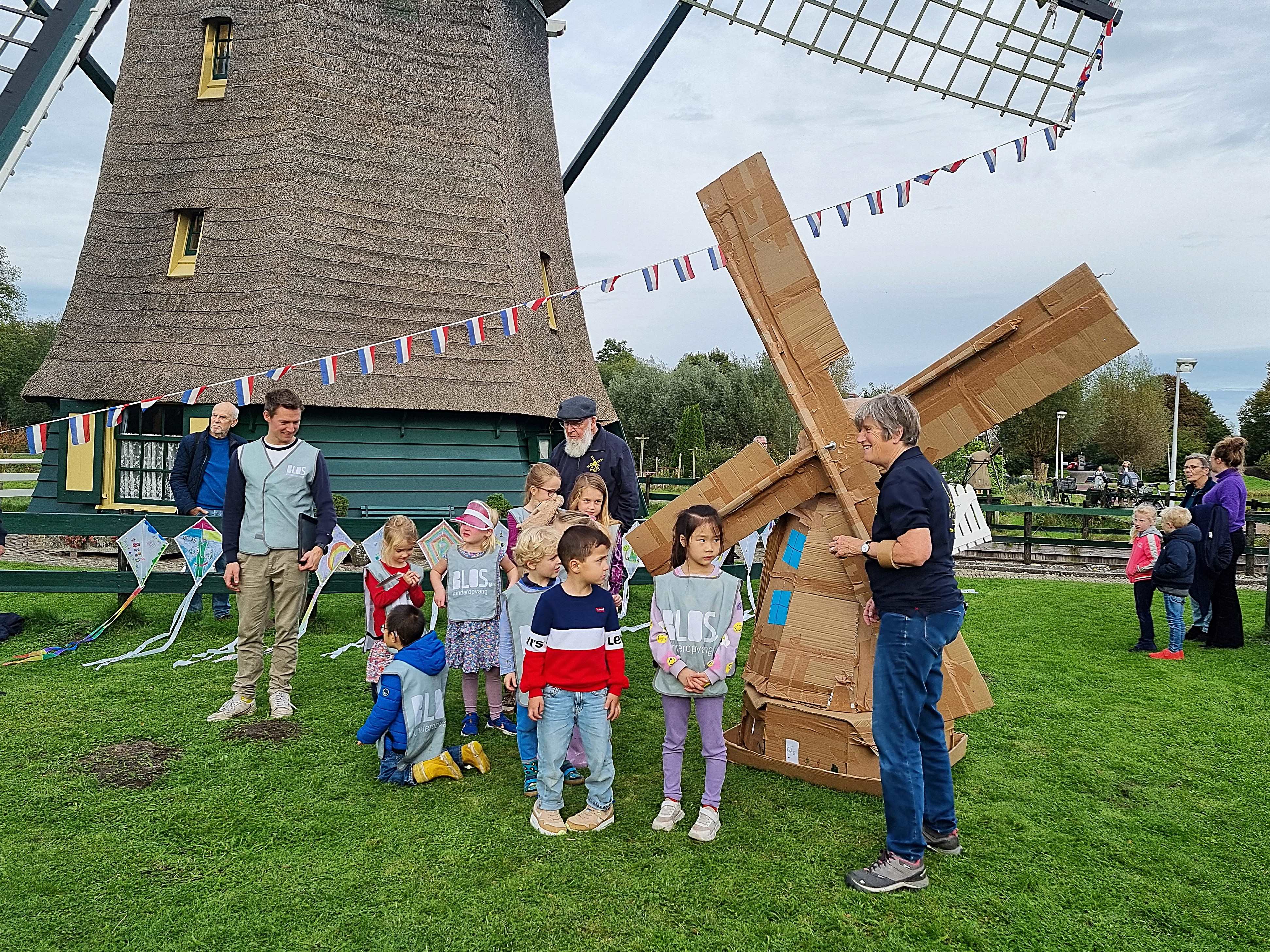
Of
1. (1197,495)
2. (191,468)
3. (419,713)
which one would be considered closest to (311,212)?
(191,468)

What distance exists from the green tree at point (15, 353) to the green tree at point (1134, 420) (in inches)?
1859

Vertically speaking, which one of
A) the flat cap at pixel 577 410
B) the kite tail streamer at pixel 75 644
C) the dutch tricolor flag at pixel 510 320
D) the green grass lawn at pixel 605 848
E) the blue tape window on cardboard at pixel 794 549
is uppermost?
the dutch tricolor flag at pixel 510 320

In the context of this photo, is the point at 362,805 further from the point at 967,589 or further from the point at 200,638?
the point at 967,589

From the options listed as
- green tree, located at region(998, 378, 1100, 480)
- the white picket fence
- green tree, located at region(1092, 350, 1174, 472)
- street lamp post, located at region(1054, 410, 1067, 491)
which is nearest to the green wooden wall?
the white picket fence

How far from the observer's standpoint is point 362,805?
146 inches

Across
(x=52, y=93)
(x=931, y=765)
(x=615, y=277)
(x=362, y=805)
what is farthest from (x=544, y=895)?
(x=615, y=277)

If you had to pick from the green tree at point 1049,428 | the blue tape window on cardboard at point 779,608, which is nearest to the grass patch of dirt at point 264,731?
the blue tape window on cardboard at point 779,608

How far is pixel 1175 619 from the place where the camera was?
6637 millimetres

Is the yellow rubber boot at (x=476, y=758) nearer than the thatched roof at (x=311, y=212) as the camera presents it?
Yes

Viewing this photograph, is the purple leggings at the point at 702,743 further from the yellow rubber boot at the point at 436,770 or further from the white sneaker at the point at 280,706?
the white sneaker at the point at 280,706

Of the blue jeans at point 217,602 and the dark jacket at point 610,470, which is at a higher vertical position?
the dark jacket at point 610,470

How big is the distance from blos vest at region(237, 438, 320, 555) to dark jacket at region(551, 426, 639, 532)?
1516 mm

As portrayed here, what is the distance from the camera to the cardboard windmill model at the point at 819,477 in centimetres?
381

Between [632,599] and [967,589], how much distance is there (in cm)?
400
